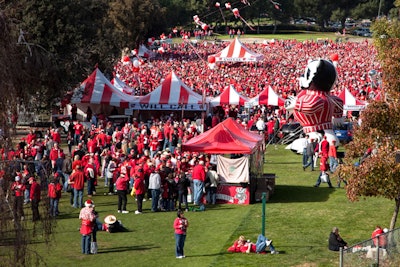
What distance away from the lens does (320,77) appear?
31.9 m

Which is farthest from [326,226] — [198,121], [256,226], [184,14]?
[184,14]

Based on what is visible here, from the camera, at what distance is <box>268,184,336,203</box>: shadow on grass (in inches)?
938

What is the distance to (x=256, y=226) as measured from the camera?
2042 cm

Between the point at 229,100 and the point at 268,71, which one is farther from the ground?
the point at 268,71

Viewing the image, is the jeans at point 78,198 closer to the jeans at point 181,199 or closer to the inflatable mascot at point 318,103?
the jeans at point 181,199

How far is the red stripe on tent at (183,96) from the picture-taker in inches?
1510

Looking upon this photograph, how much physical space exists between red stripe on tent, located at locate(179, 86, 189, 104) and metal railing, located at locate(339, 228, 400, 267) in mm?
23277

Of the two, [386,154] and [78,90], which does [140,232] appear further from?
[78,90]

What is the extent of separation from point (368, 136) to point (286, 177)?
33.6ft

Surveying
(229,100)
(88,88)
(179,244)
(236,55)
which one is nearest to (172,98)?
(229,100)

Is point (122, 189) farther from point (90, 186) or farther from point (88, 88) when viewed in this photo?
point (88, 88)

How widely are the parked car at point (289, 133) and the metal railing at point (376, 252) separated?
66.1ft

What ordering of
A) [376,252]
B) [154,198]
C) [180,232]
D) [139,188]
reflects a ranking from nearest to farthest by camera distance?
[376,252] → [180,232] → [139,188] → [154,198]

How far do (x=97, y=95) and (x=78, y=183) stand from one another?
17.1m
